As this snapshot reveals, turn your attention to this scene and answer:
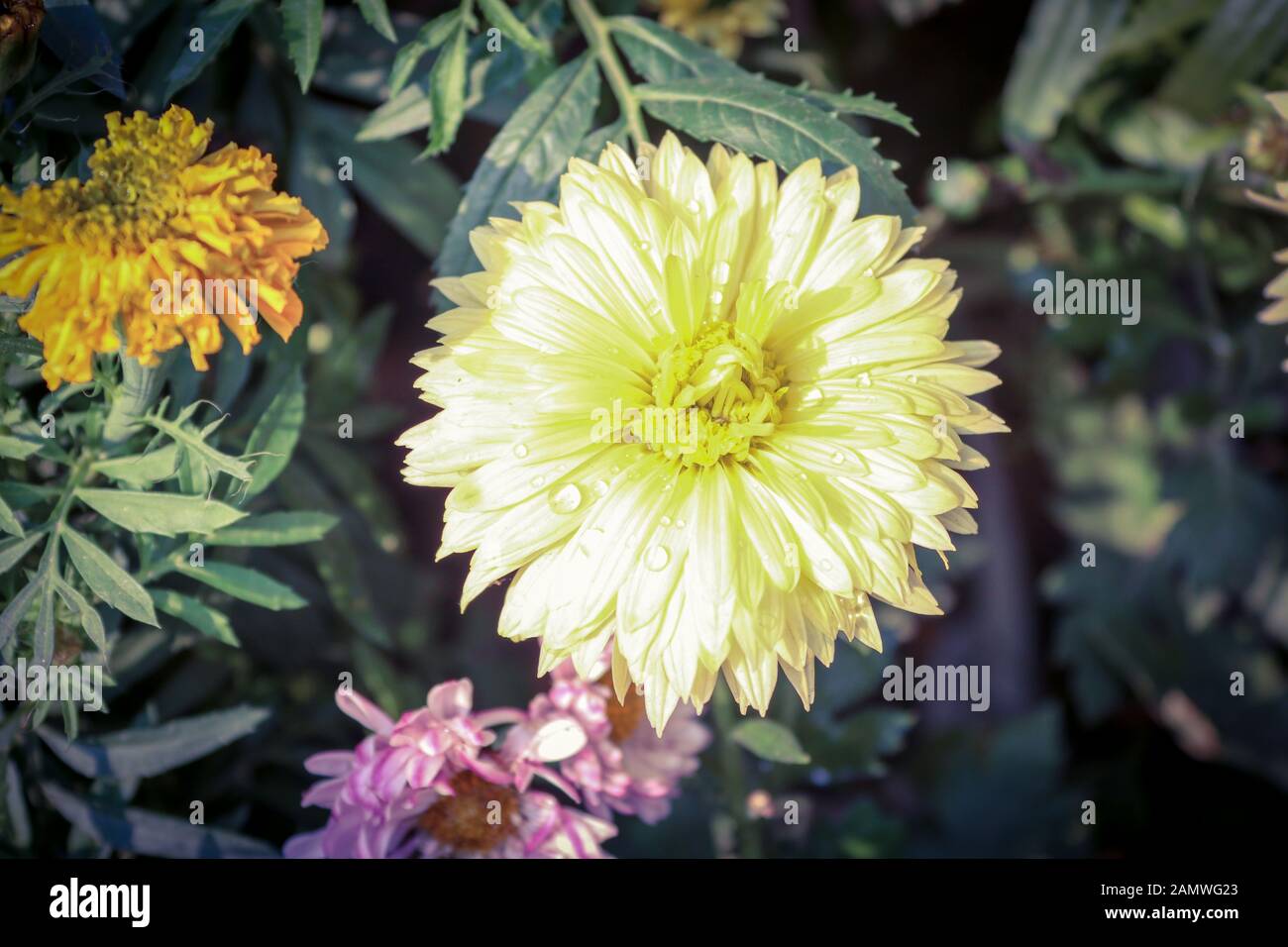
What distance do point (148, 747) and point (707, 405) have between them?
0.44m

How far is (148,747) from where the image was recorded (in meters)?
0.65

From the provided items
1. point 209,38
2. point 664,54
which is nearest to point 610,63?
point 664,54

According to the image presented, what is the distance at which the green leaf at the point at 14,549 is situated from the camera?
58cm

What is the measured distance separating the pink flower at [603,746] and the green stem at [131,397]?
0.29m

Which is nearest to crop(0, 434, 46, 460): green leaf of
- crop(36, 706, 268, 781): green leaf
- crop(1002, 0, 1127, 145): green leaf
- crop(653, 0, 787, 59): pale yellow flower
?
crop(36, 706, 268, 781): green leaf

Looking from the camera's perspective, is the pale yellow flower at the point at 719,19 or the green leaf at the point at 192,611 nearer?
the green leaf at the point at 192,611

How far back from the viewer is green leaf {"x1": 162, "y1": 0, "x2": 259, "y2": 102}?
58cm

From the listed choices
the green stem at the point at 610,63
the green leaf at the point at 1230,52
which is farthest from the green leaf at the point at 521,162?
the green leaf at the point at 1230,52

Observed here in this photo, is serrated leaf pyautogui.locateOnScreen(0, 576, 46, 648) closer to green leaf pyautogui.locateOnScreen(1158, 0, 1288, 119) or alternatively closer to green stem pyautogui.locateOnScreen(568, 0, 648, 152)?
green stem pyautogui.locateOnScreen(568, 0, 648, 152)

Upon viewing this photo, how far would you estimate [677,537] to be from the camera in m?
0.52

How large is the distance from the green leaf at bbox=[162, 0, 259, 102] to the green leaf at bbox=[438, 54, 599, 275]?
168 millimetres

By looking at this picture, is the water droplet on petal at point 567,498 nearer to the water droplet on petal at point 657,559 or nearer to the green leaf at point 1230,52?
the water droplet on petal at point 657,559

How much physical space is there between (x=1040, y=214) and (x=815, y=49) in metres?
0.28
